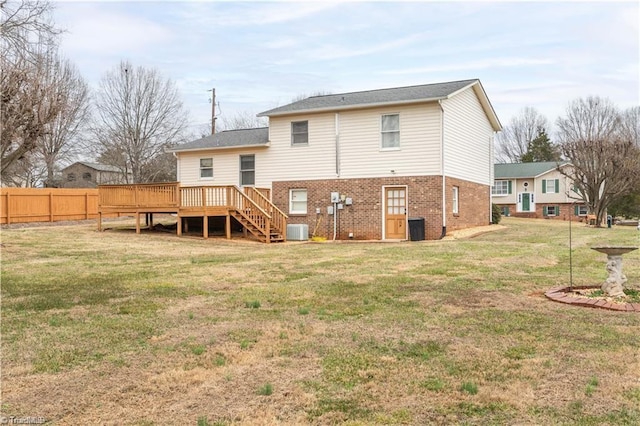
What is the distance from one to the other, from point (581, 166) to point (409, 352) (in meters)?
28.4

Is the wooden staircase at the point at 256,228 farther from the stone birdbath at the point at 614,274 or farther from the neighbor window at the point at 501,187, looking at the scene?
the neighbor window at the point at 501,187

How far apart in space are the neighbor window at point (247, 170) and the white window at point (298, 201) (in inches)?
75.3

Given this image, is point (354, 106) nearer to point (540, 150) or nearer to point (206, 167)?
point (206, 167)

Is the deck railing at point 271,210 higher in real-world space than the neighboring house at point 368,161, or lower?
lower

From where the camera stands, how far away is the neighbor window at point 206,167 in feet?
78.6

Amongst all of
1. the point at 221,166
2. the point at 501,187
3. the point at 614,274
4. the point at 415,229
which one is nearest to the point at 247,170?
the point at 221,166

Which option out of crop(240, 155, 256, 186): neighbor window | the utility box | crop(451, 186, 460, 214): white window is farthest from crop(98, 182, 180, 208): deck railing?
crop(451, 186, 460, 214): white window

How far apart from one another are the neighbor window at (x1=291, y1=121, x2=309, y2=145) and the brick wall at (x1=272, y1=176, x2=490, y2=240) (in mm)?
1652

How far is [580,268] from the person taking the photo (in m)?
10.8

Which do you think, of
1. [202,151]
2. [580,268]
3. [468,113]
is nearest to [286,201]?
[202,151]

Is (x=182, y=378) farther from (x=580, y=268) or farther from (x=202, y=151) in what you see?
(x=202, y=151)

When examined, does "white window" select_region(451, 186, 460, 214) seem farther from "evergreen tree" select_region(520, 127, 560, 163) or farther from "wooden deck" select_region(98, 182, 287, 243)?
"evergreen tree" select_region(520, 127, 560, 163)

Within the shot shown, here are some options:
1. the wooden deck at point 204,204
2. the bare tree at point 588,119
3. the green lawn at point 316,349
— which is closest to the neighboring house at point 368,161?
the wooden deck at point 204,204

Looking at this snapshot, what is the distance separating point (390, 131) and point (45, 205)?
18514 millimetres
